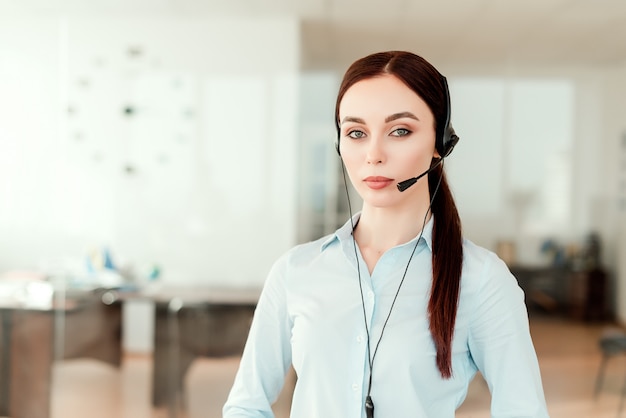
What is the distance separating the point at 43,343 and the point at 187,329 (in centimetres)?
66

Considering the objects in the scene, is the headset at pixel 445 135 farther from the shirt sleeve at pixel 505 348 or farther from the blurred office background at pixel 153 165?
the blurred office background at pixel 153 165

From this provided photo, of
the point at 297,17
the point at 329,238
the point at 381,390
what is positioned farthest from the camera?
the point at 297,17

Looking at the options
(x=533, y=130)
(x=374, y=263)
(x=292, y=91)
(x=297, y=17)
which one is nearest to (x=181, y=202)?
(x=292, y=91)

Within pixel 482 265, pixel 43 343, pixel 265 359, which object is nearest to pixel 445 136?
pixel 482 265

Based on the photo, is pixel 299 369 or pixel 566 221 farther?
pixel 566 221

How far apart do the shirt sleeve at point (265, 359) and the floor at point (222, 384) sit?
4.37 ft

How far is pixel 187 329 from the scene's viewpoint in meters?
3.21

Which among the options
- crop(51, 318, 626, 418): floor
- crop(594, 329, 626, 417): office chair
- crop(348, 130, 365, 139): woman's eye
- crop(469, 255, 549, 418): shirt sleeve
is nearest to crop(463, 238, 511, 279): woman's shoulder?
crop(469, 255, 549, 418): shirt sleeve

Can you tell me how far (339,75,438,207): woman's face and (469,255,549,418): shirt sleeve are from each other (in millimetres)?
212

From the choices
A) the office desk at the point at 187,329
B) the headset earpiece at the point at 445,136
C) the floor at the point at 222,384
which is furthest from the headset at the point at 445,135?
the office desk at the point at 187,329

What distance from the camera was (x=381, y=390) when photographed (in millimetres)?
1181

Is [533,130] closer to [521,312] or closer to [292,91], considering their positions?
[292,91]

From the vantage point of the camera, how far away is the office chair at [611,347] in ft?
9.31

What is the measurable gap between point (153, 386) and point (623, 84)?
2.27 m
